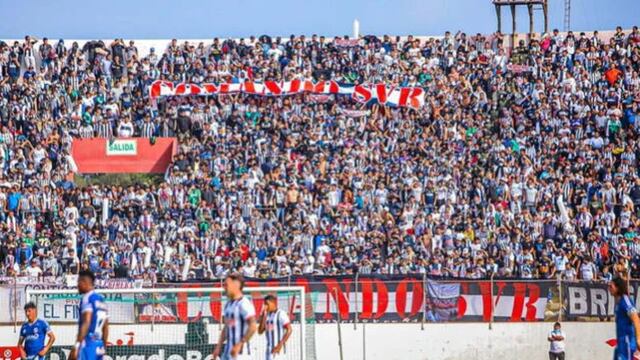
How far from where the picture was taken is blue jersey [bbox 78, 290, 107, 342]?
15.2 meters

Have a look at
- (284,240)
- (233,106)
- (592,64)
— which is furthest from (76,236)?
(592,64)

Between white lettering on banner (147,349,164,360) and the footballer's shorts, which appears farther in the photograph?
white lettering on banner (147,349,164,360)

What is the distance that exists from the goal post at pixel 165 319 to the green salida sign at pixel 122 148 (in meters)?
17.2

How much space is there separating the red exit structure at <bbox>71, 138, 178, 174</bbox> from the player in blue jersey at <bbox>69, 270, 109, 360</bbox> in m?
26.8

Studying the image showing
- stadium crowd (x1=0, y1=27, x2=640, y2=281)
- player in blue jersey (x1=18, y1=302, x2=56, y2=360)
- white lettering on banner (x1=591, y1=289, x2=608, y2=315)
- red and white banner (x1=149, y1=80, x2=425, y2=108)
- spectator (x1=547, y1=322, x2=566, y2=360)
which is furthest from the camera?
red and white banner (x1=149, y1=80, x2=425, y2=108)

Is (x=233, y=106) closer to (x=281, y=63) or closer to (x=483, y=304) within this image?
(x=281, y=63)

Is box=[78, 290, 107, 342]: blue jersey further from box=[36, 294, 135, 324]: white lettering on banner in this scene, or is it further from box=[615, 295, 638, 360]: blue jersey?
box=[36, 294, 135, 324]: white lettering on banner

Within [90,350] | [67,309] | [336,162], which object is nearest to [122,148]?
[336,162]

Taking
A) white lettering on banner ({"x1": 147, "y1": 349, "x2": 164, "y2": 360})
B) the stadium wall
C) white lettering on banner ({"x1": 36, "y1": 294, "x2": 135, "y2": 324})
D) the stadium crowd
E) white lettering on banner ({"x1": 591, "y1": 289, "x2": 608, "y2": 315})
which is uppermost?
the stadium crowd

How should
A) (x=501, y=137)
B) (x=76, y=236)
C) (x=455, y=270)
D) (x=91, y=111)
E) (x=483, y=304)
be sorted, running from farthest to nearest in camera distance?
(x=91, y=111) → (x=501, y=137) → (x=76, y=236) → (x=455, y=270) → (x=483, y=304)

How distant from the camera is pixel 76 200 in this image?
37.9 meters

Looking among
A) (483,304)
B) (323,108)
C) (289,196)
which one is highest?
(323,108)

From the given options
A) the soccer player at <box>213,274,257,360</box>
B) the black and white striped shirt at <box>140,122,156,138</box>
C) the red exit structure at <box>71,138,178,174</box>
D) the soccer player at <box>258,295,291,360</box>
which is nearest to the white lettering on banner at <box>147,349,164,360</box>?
the soccer player at <box>258,295,291,360</box>

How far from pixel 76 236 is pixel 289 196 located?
6.30 metres
